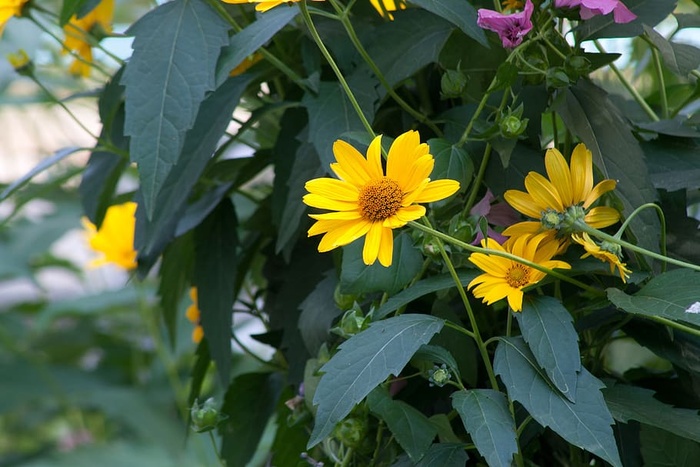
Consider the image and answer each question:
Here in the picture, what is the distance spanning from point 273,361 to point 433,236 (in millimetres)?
249

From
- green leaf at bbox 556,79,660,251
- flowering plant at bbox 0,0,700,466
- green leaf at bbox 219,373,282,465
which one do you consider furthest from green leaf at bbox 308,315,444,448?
green leaf at bbox 219,373,282,465

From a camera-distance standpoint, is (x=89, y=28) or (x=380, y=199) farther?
(x=89, y=28)

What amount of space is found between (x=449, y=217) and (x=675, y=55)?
0.46 ft

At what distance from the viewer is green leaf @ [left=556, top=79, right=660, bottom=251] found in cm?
38

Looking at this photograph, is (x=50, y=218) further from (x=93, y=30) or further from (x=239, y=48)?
A: (x=239, y=48)

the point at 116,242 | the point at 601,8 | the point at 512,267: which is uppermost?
the point at 601,8

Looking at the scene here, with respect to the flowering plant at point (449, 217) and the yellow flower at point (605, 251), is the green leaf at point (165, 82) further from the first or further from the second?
the yellow flower at point (605, 251)

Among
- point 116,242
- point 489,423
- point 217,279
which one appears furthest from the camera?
point 116,242

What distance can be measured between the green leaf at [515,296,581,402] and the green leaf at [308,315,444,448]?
0.13 ft

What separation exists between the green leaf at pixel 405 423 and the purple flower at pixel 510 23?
0.18m

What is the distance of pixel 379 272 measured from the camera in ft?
1.27

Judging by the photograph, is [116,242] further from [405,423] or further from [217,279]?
[405,423]

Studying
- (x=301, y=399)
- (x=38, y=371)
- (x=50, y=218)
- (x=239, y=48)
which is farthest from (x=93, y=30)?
(x=38, y=371)

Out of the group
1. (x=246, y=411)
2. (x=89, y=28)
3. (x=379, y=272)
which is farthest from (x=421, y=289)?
(x=89, y=28)
